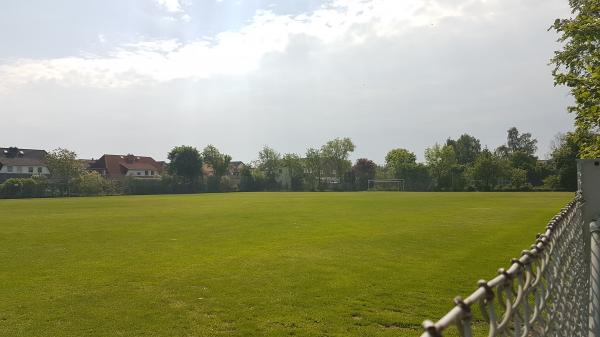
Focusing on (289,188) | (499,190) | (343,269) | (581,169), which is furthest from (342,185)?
(581,169)

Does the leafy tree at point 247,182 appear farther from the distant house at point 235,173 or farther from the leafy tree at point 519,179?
the leafy tree at point 519,179

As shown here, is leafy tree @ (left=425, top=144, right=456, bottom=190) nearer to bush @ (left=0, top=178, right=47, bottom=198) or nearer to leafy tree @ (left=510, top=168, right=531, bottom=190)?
leafy tree @ (left=510, top=168, right=531, bottom=190)

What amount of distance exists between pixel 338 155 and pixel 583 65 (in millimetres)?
101492

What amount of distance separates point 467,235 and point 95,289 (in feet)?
42.3

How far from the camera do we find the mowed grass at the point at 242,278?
22.7 ft

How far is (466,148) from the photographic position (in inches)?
5630

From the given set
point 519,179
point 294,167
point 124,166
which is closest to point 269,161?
point 294,167

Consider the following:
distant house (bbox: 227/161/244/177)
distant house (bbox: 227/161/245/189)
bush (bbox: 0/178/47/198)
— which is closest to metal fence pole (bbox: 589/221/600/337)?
bush (bbox: 0/178/47/198)

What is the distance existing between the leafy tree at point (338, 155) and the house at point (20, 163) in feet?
205

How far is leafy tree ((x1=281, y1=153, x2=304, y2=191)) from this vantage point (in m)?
111

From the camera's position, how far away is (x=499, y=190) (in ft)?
268

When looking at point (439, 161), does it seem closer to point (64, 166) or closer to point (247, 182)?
point (247, 182)

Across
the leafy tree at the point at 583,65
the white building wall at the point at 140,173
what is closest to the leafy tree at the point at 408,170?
the white building wall at the point at 140,173

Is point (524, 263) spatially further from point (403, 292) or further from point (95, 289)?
point (95, 289)
